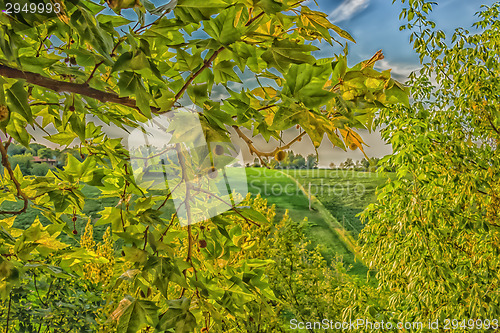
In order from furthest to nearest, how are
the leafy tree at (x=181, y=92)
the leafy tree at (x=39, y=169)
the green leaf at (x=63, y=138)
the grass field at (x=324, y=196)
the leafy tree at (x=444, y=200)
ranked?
the grass field at (x=324, y=196)
the leafy tree at (x=39, y=169)
the leafy tree at (x=444, y=200)
the green leaf at (x=63, y=138)
the leafy tree at (x=181, y=92)

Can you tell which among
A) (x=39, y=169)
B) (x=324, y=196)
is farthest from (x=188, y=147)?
(x=324, y=196)

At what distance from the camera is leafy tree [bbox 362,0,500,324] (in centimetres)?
136

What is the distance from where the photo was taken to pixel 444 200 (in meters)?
1.57

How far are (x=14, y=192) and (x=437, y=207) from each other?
4.88ft

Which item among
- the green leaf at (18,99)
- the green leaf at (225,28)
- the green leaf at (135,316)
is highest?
the green leaf at (225,28)

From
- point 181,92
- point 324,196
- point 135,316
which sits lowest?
point 135,316

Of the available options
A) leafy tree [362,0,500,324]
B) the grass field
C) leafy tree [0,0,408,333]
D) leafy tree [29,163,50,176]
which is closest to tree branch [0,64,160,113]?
leafy tree [0,0,408,333]

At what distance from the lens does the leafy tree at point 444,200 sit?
136 cm

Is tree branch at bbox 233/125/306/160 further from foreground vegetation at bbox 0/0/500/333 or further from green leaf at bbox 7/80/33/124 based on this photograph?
green leaf at bbox 7/80/33/124

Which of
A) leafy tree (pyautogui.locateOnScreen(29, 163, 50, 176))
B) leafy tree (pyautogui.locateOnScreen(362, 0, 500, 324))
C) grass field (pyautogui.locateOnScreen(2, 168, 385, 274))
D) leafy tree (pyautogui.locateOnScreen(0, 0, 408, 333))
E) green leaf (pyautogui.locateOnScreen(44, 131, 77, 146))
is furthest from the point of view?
grass field (pyautogui.locateOnScreen(2, 168, 385, 274))

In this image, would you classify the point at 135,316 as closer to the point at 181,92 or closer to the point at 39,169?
the point at 181,92

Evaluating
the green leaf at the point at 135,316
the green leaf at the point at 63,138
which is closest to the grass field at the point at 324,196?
the green leaf at the point at 63,138

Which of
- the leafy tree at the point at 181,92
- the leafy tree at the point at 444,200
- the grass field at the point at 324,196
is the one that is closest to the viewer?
the leafy tree at the point at 181,92

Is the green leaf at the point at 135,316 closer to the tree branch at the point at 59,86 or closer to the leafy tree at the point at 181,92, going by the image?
the leafy tree at the point at 181,92
